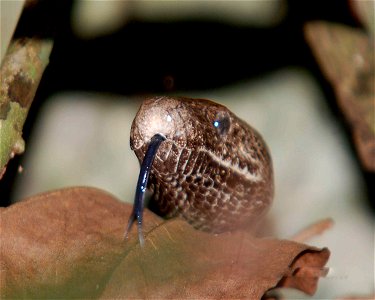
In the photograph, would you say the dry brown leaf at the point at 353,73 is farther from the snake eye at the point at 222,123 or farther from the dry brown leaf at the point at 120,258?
the dry brown leaf at the point at 120,258

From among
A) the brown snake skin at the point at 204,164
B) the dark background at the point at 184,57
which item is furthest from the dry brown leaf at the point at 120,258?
the dark background at the point at 184,57

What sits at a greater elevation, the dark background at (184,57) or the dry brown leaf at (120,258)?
the dark background at (184,57)

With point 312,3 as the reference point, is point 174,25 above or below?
below

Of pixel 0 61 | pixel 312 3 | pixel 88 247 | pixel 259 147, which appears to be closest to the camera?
pixel 88 247

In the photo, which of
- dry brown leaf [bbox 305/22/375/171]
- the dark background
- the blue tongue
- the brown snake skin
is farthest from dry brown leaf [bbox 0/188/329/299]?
the dark background

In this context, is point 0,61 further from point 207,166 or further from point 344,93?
point 344,93

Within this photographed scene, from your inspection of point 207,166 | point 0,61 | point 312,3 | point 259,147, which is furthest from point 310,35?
point 0,61
